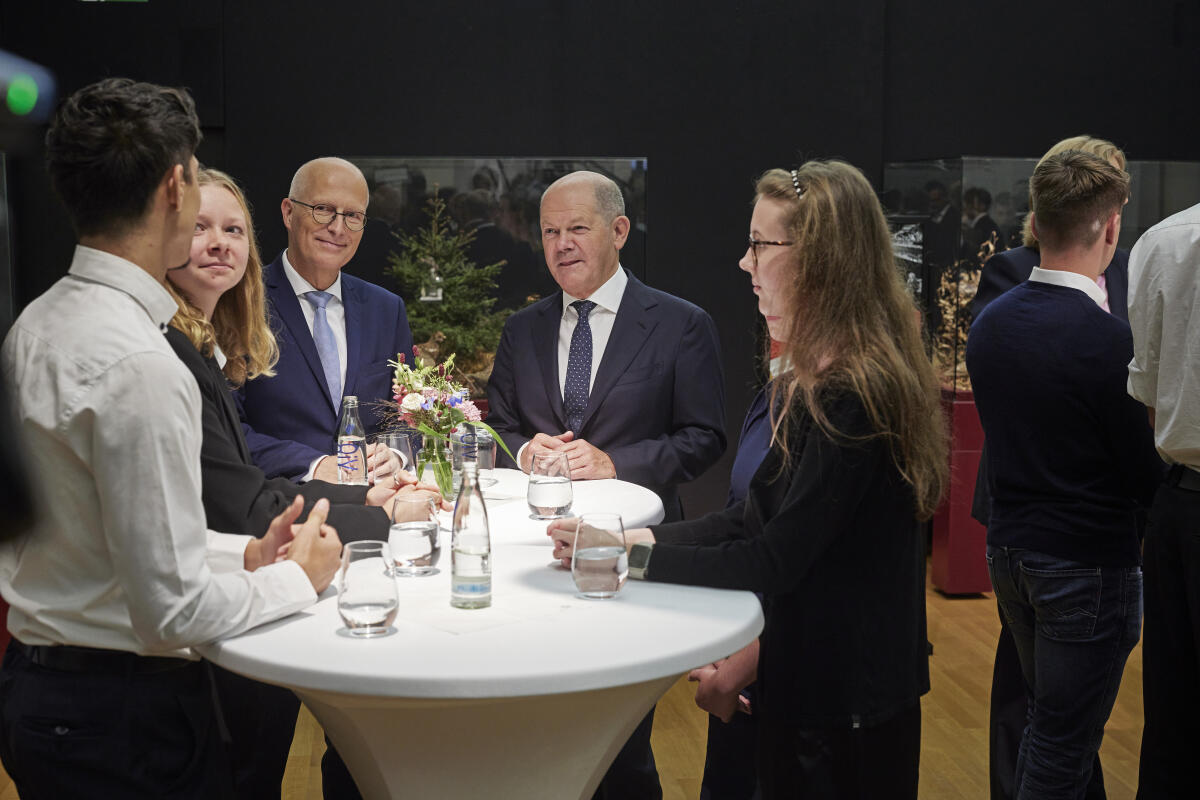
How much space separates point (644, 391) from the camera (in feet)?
11.8

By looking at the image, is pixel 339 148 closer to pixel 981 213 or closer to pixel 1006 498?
pixel 981 213

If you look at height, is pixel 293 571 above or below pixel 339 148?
below

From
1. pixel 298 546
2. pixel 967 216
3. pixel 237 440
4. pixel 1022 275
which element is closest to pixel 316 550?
pixel 298 546

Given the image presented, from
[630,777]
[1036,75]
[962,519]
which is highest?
[1036,75]

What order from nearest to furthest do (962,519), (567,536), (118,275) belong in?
(118,275) < (567,536) < (962,519)

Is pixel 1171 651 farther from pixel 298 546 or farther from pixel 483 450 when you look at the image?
pixel 298 546

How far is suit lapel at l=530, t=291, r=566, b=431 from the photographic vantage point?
370cm

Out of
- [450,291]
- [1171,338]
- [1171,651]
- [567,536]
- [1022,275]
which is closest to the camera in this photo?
[567,536]

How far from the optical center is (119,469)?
1515 millimetres

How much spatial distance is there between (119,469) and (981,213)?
5242mm

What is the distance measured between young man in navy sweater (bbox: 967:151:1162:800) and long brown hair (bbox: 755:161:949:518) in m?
0.79

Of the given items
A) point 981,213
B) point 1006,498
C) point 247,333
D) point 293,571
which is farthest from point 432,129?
point 293,571

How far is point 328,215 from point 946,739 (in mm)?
2784

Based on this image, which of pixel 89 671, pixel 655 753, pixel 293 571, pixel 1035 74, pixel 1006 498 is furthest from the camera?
pixel 1035 74
